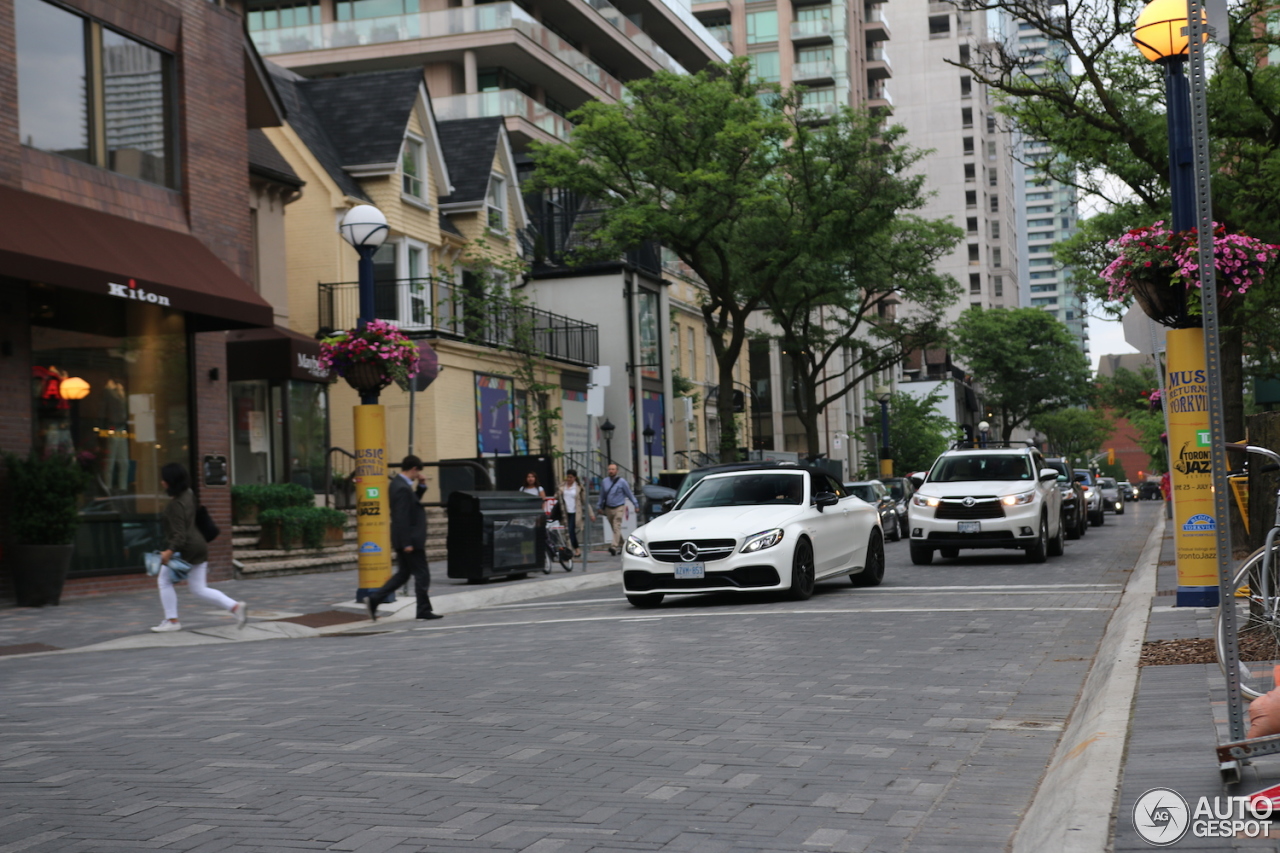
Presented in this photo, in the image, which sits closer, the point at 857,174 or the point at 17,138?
the point at 17,138

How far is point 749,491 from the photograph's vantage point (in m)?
16.5

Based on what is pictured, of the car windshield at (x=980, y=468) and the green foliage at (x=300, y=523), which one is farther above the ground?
the car windshield at (x=980, y=468)

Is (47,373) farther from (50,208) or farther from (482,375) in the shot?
(482,375)

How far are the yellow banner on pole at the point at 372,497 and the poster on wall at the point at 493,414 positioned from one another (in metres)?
16.0

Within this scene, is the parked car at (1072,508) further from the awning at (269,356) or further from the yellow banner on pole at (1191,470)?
the yellow banner on pole at (1191,470)

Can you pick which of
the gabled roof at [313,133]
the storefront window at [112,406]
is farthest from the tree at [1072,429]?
the storefront window at [112,406]

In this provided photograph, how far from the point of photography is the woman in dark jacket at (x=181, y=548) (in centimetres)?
1414

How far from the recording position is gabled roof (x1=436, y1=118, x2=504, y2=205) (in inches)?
1473

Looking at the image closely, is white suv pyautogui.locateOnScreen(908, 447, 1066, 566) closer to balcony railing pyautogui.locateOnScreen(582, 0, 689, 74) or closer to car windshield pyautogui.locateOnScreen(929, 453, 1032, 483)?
car windshield pyautogui.locateOnScreen(929, 453, 1032, 483)

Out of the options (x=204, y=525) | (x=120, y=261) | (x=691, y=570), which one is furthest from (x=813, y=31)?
(x=204, y=525)

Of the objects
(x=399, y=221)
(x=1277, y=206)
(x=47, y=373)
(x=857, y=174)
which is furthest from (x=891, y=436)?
(x=47, y=373)

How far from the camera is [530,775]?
655cm

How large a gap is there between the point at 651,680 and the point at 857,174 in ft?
92.2

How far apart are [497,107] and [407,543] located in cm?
3445
